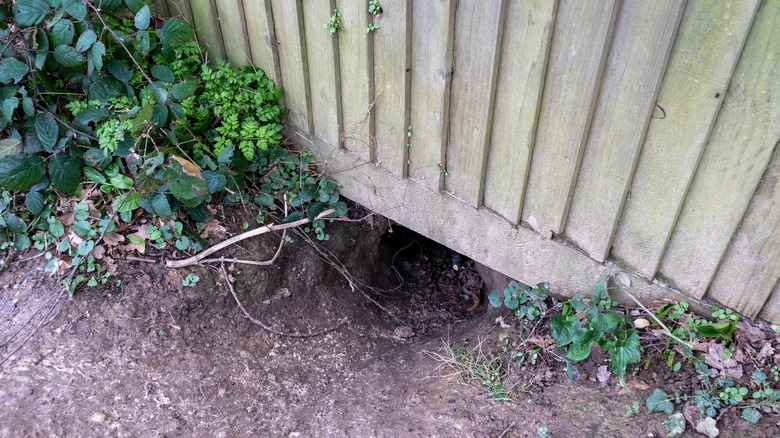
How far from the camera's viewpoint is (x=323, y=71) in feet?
8.88

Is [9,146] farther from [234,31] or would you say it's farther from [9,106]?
[234,31]

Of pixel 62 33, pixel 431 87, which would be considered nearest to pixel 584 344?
pixel 431 87

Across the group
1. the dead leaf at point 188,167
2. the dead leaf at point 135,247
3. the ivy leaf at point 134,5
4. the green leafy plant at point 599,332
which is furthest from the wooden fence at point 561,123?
the dead leaf at point 135,247

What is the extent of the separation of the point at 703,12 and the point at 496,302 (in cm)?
136

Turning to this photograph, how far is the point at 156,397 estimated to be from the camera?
2412 mm

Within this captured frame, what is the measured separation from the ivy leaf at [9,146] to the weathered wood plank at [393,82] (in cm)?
166

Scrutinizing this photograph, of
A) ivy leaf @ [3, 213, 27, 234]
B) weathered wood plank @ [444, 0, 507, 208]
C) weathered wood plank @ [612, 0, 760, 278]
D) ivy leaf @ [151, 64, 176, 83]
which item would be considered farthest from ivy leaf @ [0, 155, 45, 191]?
weathered wood plank @ [612, 0, 760, 278]

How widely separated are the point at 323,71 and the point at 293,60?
192mm

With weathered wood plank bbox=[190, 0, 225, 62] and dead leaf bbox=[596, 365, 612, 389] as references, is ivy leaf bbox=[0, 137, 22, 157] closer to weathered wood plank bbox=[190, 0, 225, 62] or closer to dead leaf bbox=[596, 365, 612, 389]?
weathered wood plank bbox=[190, 0, 225, 62]

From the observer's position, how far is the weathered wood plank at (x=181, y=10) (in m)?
3.04

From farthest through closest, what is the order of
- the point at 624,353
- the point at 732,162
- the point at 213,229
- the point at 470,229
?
the point at 213,229 < the point at 470,229 < the point at 624,353 < the point at 732,162

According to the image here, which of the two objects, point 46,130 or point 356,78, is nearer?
point 356,78

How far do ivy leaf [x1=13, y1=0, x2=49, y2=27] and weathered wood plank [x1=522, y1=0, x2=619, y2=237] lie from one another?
222 cm

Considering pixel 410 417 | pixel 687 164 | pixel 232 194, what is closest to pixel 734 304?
pixel 687 164
